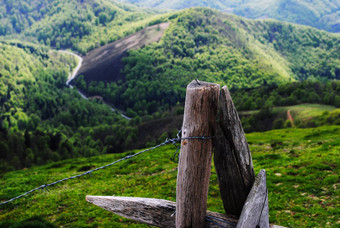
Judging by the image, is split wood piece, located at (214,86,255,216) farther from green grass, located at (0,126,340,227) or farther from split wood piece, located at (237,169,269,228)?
green grass, located at (0,126,340,227)

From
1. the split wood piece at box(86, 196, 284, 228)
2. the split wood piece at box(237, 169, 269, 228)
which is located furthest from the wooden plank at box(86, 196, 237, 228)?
the split wood piece at box(237, 169, 269, 228)

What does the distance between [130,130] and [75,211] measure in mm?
84245

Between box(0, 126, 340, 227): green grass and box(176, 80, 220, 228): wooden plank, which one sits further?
box(0, 126, 340, 227): green grass

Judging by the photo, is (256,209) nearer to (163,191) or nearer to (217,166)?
(217,166)

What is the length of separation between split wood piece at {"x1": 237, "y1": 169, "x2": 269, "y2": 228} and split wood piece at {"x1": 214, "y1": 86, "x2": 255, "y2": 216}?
0.32 meters

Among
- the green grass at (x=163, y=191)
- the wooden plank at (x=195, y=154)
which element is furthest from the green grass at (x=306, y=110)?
the wooden plank at (x=195, y=154)

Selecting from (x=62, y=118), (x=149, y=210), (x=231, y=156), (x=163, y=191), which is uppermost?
(x=231, y=156)

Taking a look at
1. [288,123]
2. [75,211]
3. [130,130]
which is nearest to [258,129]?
[288,123]

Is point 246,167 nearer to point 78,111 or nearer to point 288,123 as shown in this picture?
point 288,123

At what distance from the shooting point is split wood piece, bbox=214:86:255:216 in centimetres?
476

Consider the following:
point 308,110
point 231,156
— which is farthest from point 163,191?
point 308,110

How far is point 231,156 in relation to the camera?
4.84 m

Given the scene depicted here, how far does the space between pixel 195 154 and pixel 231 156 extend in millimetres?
656

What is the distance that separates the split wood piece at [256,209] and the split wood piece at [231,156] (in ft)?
1.06
